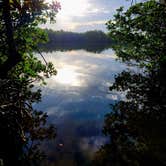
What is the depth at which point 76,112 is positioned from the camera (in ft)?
109

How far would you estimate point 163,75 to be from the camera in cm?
1908

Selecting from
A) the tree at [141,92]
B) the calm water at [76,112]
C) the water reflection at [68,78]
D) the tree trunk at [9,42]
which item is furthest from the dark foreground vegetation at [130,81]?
the water reflection at [68,78]

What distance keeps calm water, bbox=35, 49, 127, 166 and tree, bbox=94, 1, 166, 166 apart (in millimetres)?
2852

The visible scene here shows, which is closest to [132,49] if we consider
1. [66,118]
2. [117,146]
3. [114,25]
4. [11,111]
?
[114,25]

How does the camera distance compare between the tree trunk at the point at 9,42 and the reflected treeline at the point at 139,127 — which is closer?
the tree trunk at the point at 9,42

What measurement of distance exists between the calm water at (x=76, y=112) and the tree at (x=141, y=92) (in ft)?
9.36

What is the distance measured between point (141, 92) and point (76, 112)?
1447 cm

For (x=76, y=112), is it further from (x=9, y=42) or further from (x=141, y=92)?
(x=9, y=42)

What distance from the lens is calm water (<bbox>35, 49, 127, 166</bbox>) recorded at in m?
21.1

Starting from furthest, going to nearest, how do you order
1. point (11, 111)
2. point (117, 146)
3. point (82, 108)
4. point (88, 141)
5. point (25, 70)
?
point (82, 108) < point (88, 141) < point (117, 146) < point (25, 70) < point (11, 111)

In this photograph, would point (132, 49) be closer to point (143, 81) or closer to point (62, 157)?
point (143, 81)

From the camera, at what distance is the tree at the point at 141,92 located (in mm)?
17812

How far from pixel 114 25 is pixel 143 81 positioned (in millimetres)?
5057

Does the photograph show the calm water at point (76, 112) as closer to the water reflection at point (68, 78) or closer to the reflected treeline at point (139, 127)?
the water reflection at point (68, 78)
